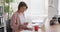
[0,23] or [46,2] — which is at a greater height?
[46,2]

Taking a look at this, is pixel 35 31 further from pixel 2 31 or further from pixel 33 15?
pixel 2 31

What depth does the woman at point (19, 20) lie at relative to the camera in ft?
3.12

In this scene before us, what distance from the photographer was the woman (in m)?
0.95

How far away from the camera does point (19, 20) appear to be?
967 millimetres

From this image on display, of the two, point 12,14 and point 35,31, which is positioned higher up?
point 12,14

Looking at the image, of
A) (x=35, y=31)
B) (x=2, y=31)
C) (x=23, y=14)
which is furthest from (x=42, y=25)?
(x=2, y=31)

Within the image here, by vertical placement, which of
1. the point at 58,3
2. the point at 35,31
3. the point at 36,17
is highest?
the point at 58,3

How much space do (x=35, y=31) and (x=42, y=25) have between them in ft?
0.24

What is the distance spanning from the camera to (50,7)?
1.00 metres

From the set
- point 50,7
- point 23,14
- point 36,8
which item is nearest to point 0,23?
point 23,14

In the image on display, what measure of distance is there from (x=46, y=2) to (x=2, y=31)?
1.33 feet

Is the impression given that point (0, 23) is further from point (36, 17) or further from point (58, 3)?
point (58, 3)

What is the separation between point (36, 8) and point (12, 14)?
0.62ft

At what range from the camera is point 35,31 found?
99 centimetres
